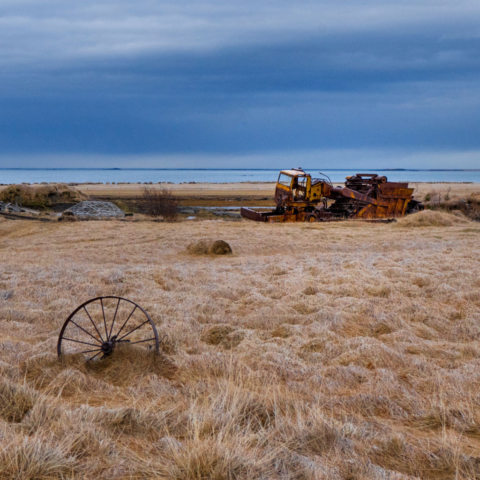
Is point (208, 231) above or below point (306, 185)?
below

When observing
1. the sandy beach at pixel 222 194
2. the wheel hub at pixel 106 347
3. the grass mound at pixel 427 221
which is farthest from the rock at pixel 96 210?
the wheel hub at pixel 106 347

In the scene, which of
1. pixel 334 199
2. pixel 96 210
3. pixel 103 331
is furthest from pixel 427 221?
pixel 96 210

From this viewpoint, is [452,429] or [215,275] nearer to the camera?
[452,429]

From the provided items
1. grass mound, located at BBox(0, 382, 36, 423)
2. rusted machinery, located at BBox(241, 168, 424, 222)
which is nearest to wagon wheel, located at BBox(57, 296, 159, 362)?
grass mound, located at BBox(0, 382, 36, 423)

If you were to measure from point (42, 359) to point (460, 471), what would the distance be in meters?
3.51

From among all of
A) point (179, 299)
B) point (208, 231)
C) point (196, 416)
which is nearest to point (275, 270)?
point (179, 299)

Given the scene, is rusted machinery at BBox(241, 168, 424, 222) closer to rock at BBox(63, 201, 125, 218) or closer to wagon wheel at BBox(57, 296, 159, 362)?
rock at BBox(63, 201, 125, 218)

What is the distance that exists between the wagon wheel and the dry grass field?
164 millimetres

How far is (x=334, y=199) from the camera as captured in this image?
19.2m

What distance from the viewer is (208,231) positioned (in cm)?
1495

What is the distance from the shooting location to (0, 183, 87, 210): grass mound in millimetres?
27375

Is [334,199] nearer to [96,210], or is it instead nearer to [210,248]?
[210,248]

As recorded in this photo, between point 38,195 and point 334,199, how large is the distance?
64.3 feet

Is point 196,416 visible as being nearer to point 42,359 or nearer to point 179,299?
point 42,359
